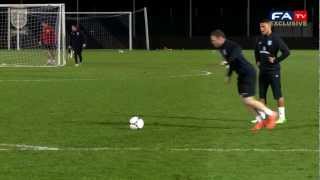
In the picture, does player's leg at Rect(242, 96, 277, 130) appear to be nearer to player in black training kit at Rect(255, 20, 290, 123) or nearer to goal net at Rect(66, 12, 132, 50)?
player in black training kit at Rect(255, 20, 290, 123)

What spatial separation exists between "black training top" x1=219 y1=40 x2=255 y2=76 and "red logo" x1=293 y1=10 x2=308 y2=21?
44.0 metres

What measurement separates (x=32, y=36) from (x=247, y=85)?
103ft

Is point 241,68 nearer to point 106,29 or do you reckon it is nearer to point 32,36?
point 32,36

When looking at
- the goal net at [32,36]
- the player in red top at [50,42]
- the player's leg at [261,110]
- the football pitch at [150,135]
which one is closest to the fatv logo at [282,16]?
the goal net at [32,36]

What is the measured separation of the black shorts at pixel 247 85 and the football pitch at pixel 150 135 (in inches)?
26.0

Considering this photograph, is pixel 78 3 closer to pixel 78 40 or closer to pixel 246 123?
pixel 78 40

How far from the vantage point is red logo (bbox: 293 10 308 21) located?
2175 inches

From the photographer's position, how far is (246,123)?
45.1 ft

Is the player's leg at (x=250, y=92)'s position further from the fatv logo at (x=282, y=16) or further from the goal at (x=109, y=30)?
the fatv logo at (x=282, y=16)

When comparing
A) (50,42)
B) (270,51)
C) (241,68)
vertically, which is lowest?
(241,68)

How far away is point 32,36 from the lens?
42.6 m

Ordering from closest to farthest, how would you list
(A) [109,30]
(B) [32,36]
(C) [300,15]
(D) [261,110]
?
(D) [261,110], (B) [32,36], (A) [109,30], (C) [300,15]

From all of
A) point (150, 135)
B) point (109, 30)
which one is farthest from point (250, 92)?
point (109, 30)

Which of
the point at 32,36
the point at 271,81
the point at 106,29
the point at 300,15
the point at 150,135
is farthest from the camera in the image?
the point at 300,15
